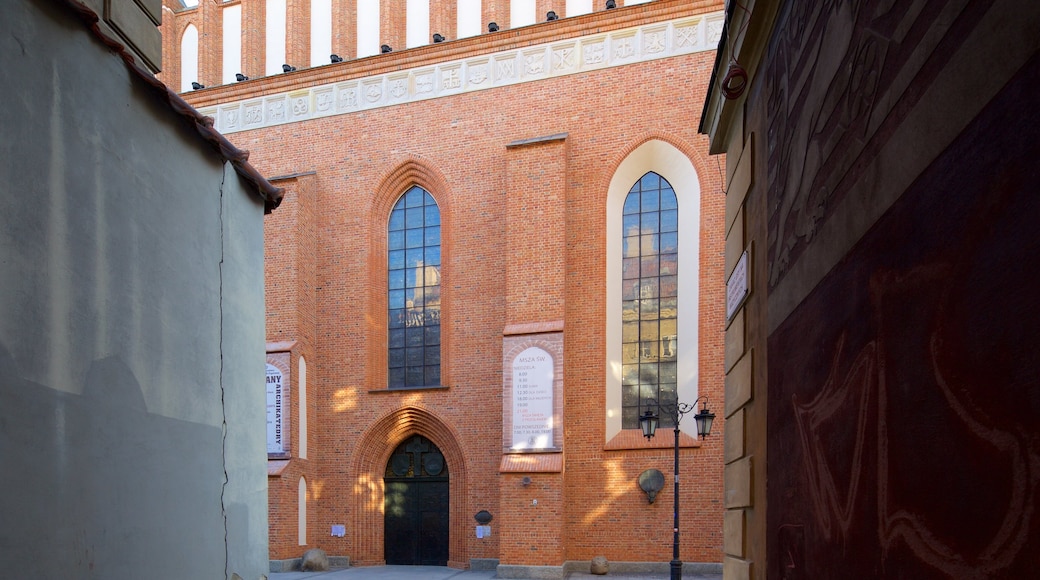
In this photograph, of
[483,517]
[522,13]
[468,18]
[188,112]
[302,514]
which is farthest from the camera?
[468,18]

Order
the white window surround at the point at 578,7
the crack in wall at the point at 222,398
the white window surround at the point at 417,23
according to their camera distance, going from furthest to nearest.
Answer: the white window surround at the point at 417,23 < the white window surround at the point at 578,7 < the crack in wall at the point at 222,398

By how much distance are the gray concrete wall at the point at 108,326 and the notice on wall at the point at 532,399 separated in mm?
9704

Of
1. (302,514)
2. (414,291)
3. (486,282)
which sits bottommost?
(302,514)

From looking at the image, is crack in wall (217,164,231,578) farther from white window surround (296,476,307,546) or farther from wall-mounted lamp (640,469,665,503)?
white window surround (296,476,307,546)

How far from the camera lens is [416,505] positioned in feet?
59.3

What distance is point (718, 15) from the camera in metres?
16.4

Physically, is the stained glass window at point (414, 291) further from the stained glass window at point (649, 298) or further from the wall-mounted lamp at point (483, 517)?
the stained glass window at point (649, 298)

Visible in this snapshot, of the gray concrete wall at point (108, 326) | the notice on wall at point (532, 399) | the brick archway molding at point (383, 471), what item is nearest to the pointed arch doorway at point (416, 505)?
the brick archway molding at point (383, 471)

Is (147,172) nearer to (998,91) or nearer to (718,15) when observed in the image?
(998,91)

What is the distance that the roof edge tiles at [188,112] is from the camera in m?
4.39

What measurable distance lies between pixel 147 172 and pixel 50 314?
1.41 metres

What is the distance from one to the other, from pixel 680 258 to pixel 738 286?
1185 cm

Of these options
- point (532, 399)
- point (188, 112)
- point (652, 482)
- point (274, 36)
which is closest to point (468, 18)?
point (274, 36)

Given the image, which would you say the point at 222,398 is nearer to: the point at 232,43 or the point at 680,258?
the point at 680,258
